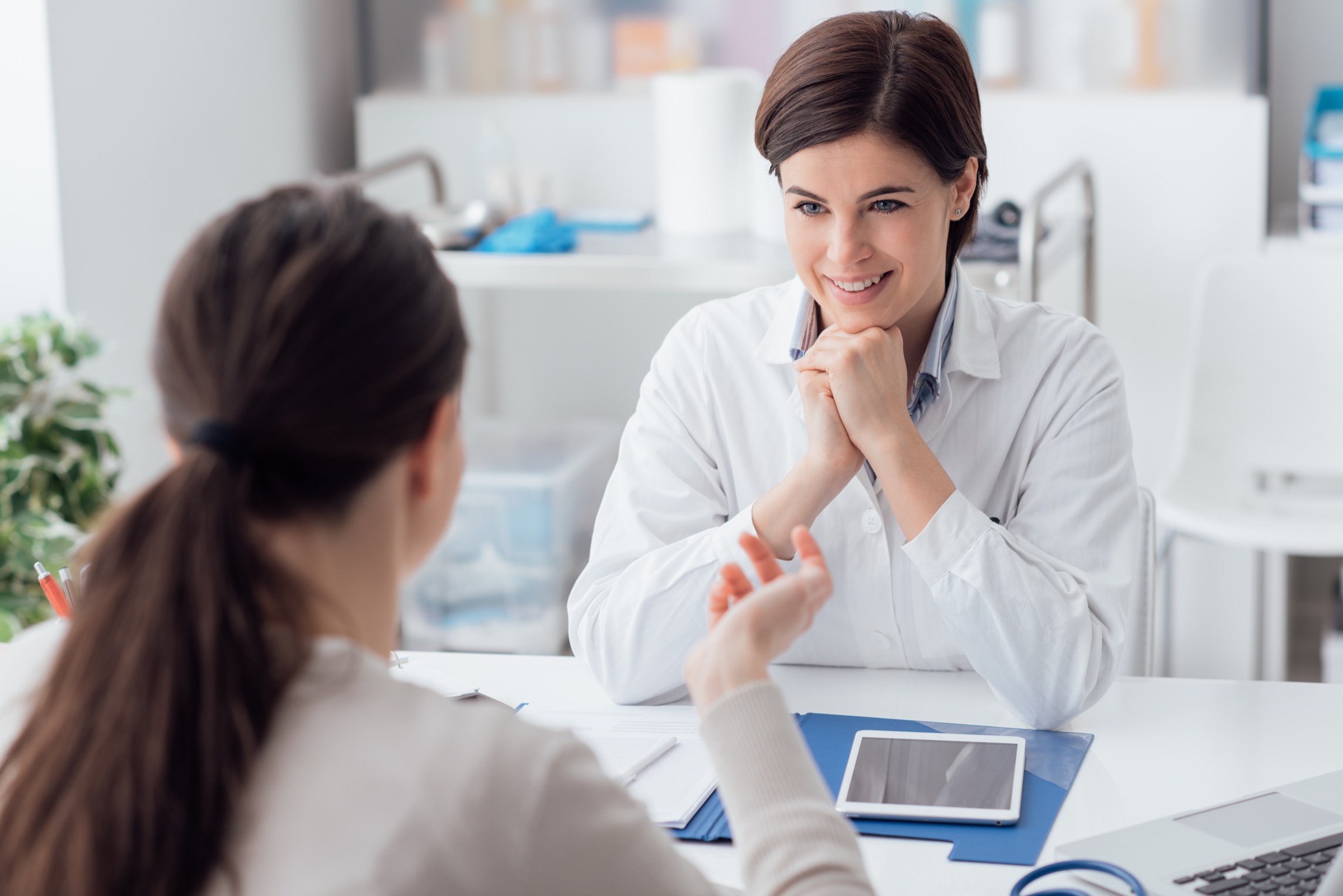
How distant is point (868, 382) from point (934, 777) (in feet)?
1.31

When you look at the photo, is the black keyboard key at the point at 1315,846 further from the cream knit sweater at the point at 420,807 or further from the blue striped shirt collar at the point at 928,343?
the blue striped shirt collar at the point at 928,343

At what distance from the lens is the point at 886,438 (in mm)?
1272

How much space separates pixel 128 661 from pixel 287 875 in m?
0.12

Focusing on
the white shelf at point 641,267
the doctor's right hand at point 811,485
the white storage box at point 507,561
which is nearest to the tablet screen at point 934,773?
the doctor's right hand at point 811,485

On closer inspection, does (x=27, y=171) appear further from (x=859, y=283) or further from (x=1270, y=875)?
(x=1270, y=875)

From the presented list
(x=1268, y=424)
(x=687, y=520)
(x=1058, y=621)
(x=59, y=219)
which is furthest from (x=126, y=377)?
(x=1268, y=424)

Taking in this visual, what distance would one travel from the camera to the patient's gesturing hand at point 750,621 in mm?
764

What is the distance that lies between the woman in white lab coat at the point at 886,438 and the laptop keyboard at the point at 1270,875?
29cm

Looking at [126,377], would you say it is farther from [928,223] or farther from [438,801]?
[438,801]

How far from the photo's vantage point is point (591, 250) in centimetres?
259

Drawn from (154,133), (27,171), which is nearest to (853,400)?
(27,171)

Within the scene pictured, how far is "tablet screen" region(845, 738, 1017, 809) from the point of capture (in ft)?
3.38

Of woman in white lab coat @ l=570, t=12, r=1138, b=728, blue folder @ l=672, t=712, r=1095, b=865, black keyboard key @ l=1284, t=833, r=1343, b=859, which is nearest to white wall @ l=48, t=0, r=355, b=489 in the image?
woman in white lab coat @ l=570, t=12, r=1138, b=728

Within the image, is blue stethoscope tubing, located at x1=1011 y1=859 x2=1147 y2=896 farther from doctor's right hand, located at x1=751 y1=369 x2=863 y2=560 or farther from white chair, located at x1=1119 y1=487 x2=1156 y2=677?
white chair, located at x1=1119 y1=487 x2=1156 y2=677
